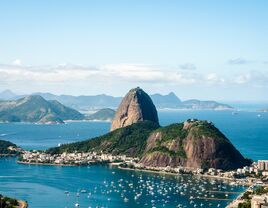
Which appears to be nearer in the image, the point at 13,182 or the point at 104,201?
the point at 104,201

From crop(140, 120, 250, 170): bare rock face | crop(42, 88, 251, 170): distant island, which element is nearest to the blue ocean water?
crop(140, 120, 250, 170): bare rock face

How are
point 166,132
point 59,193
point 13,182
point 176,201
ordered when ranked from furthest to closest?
point 166,132 → point 13,182 → point 59,193 → point 176,201

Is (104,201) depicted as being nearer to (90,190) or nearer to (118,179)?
(90,190)

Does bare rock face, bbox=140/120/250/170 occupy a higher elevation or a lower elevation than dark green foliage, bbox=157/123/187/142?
lower

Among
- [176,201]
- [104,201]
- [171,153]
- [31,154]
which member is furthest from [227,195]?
[31,154]

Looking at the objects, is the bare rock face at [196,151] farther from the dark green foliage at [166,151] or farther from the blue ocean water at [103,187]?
the blue ocean water at [103,187]

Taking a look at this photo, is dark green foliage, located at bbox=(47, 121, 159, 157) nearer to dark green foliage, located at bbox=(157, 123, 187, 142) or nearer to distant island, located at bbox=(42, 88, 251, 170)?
distant island, located at bbox=(42, 88, 251, 170)

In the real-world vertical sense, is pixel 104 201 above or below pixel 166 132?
below

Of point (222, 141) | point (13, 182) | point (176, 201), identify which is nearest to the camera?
point (176, 201)
